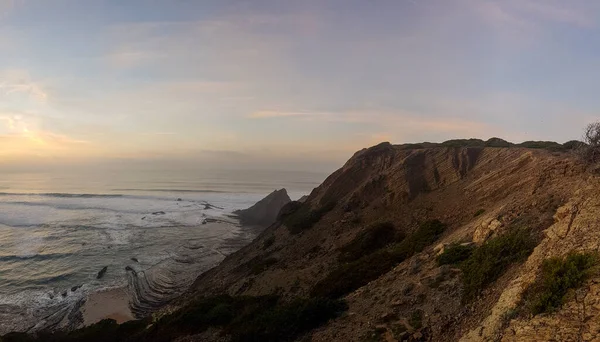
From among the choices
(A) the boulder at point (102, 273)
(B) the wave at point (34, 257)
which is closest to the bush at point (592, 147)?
(A) the boulder at point (102, 273)

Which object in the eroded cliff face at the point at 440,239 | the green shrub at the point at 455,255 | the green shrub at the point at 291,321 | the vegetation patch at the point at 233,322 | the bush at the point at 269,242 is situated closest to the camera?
the eroded cliff face at the point at 440,239

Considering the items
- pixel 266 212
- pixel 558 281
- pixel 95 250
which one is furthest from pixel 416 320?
pixel 266 212

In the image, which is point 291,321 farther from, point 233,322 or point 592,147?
point 592,147

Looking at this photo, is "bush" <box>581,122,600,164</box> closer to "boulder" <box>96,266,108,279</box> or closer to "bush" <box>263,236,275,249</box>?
"bush" <box>263,236,275,249</box>

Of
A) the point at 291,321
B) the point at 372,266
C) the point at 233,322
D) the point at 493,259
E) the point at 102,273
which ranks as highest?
the point at 493,259

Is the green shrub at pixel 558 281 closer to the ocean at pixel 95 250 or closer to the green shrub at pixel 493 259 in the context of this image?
the green shrub at pixel 493 259
